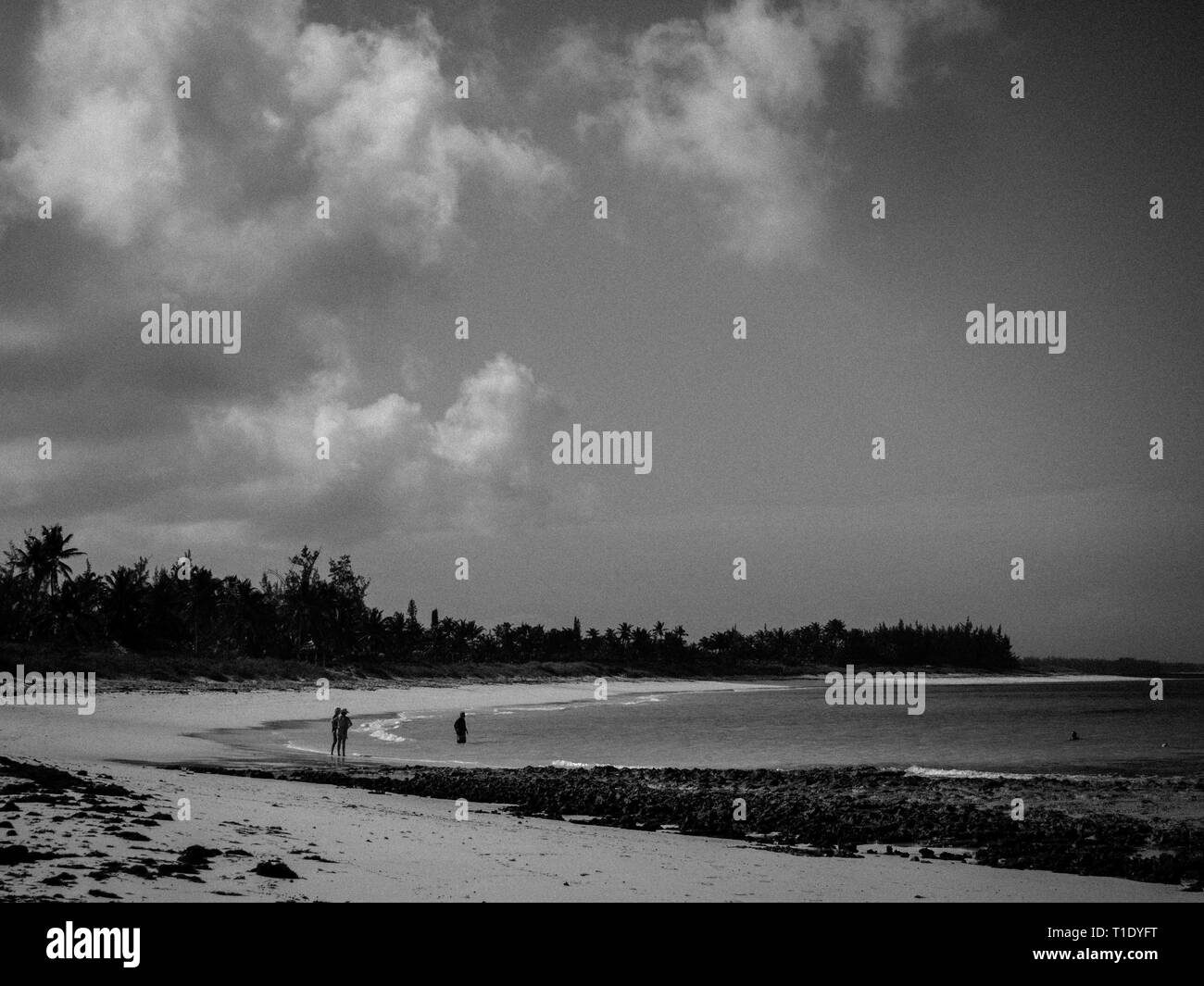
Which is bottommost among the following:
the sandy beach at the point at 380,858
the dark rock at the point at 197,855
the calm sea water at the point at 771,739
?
the calm sea water at the point at 771,739

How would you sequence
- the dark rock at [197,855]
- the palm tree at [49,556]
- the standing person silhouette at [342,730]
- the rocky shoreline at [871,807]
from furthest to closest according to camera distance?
the palm tree at [49,556], the standing person silhouette at [342,730], the rocky shoreline at [871,807], the dark rock at [197,855]

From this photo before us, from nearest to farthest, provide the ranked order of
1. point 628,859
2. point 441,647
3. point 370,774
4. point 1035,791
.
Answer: point 628,859 → point 1035,791 → point 370,774 → point 441,647

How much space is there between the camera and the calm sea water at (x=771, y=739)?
38.2m

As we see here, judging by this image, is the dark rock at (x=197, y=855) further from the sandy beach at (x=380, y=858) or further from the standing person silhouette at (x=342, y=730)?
the standing person silhouette at (x=342, y=730)

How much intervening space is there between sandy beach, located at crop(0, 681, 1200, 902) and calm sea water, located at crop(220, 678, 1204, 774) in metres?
15.5

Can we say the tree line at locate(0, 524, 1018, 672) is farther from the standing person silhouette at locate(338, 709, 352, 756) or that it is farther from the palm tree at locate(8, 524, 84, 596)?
the standing person silhouette at locate(338, 709, 352, 756)

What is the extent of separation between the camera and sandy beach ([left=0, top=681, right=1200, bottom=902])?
11.6 metres

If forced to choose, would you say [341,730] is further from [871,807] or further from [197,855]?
[197,855]

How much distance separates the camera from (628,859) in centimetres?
1579

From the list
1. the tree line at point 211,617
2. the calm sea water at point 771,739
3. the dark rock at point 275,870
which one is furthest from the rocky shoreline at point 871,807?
the tree line at point 211,617

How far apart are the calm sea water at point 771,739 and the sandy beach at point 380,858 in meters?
15.5

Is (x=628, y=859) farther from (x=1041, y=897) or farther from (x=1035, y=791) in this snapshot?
(x=1035, y=791)
